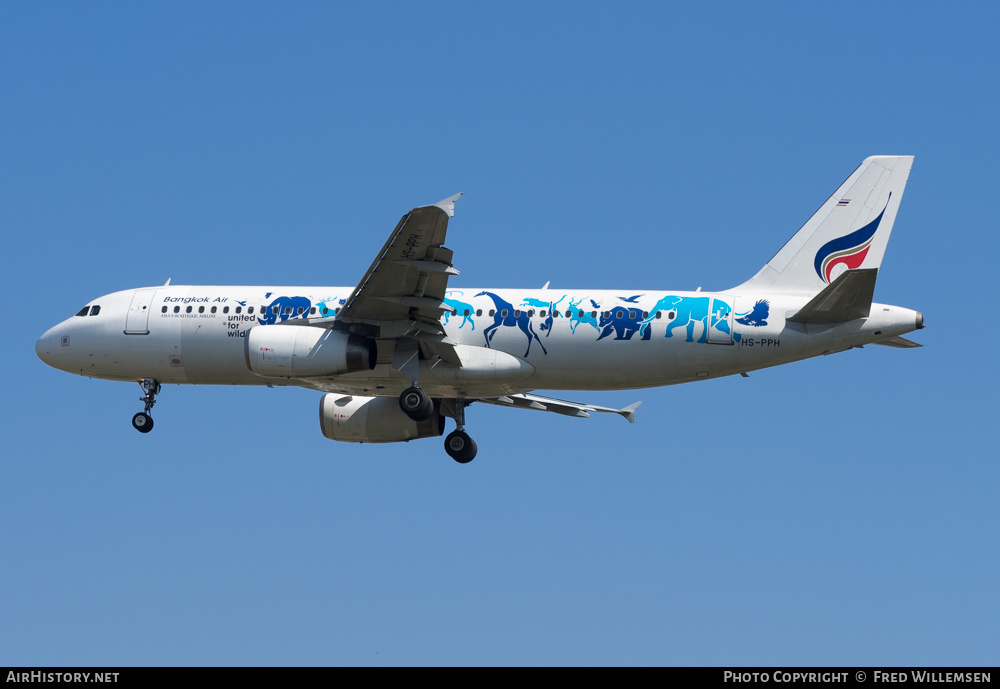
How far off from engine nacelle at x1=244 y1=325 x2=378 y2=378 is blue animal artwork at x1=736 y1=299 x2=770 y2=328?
11.0 meters

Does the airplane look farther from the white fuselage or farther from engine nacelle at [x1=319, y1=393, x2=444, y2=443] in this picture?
engine nacelle at [x1=319, y1=393, x2=444, y2=443]

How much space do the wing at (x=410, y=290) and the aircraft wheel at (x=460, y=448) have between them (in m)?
4.77

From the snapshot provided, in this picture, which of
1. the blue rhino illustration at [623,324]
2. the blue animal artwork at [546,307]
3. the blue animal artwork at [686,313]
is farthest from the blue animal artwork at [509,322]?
the blue animal artwork at [686,313]

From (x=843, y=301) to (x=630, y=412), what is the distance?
10257mm

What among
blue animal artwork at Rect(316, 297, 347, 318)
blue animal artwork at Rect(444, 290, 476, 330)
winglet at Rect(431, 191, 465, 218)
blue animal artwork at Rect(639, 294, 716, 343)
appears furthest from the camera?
blue animal artwork at Rect(316, 297, 347, 318)

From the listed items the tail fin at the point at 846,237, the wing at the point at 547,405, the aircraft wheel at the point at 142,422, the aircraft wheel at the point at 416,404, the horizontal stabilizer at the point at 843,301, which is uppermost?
the tail fin at the point at 846,237

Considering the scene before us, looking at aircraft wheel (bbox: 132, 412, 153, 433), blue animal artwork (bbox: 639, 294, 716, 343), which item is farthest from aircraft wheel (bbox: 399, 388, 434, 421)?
aircraft wheel (bbox: 132, 412, 153, 433)

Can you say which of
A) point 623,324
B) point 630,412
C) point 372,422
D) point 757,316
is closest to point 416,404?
point 372,422

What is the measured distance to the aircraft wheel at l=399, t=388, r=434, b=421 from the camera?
38688 mm

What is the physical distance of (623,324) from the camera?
3869cm

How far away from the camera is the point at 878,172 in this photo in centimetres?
4038

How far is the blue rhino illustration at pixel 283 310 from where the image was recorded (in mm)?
40438

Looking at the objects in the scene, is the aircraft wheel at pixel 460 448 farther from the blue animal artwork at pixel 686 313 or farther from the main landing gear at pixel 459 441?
the blue animal artwork at pixel 686 313
